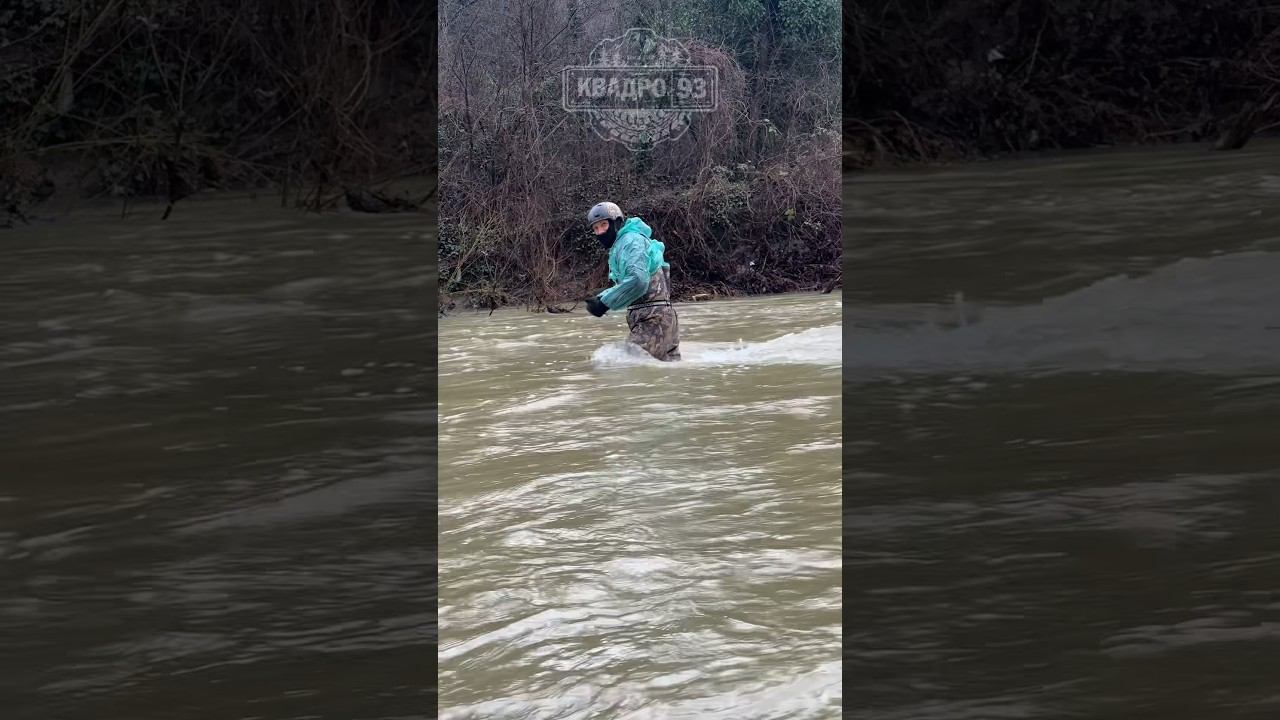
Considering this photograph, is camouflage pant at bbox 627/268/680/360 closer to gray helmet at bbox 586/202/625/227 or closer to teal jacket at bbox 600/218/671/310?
teal jacket at bbox 600/218/671/310

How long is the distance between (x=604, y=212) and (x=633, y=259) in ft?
0.70

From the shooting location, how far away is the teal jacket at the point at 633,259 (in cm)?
698

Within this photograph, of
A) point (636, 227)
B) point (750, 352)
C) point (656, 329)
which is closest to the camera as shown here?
point (636, 227)

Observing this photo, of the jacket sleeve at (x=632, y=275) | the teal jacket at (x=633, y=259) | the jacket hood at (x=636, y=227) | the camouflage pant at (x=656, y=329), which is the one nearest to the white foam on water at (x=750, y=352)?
the camouflage pant at (x=656, y=329)

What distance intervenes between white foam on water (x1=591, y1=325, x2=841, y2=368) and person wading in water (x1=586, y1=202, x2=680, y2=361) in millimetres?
146

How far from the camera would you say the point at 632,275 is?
7.10 metres

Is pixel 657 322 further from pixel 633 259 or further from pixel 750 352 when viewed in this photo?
pixel 633 259

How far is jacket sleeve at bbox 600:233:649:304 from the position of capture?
697 cm

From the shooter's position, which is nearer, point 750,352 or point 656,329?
point 656,329

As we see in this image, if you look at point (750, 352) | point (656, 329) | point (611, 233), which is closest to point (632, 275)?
point (611, 233)

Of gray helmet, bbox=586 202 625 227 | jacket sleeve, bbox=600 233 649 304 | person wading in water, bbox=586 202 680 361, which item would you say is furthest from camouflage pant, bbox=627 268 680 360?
gray helmet, bbox=586 202 625 227

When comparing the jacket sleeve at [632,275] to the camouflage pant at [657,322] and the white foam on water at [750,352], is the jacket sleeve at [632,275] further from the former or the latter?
the white foam on water at [750,352]

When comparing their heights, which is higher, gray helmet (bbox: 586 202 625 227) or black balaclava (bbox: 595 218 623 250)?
gray helmet (bbox: 586 202 625 227)

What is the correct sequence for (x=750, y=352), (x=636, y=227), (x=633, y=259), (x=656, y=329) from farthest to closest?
(x=750, y=352) < (x=656, y=329) < (x=636, y=227) < (x=633, y=259)
